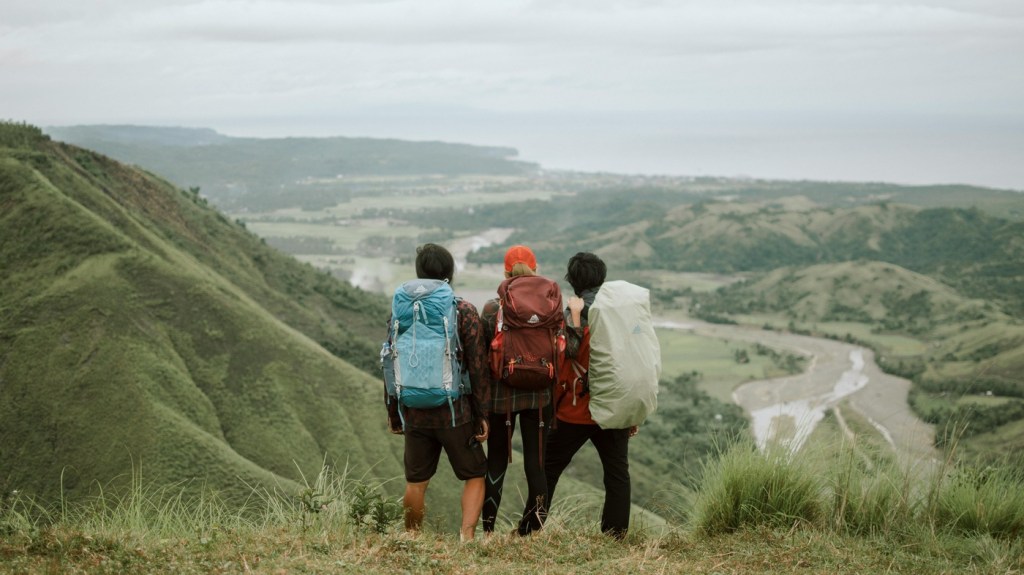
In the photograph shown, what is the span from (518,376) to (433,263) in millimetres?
1108

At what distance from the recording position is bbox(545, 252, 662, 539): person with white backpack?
20.0ft

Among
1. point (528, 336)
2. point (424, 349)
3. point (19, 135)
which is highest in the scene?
point (19, 135)

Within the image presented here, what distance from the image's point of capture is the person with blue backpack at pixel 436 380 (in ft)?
19.4

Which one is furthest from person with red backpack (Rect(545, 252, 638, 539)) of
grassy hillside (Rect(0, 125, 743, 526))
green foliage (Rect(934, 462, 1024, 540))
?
grassy hillside (Rect(0, 125, 743, 526))

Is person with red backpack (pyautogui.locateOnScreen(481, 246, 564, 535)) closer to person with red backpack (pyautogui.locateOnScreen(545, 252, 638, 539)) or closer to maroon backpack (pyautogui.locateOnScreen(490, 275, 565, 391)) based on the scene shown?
maroon backpack (pyautogui.locateOnScreen(490, 275, 565, 391))

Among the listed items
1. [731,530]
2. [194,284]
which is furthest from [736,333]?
[731,530]

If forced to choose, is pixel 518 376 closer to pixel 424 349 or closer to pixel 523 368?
pixel 523 368

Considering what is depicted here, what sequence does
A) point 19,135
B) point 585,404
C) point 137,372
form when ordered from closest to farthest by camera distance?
1. point 585,404
2. point 137,372
3. point 19,135

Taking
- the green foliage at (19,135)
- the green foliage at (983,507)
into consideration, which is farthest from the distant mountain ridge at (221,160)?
the green foliage at (983,507)

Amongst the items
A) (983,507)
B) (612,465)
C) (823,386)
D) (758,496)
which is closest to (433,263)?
(612,465)

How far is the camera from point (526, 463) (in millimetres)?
6359

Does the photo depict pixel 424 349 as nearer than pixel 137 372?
Yes

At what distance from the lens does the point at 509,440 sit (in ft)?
20.5

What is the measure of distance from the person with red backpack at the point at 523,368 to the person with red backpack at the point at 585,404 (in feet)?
0.63
